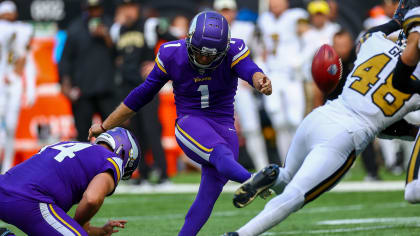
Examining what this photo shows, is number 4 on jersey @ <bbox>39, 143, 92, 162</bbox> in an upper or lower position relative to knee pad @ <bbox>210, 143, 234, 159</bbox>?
upper

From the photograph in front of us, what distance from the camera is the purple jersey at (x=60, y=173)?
480 cm

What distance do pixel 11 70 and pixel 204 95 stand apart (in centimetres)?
655

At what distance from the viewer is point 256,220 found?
4.72m

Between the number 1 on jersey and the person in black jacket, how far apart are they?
556cm

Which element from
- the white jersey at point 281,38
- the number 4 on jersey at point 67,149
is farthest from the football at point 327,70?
the white jersey at point 281,38

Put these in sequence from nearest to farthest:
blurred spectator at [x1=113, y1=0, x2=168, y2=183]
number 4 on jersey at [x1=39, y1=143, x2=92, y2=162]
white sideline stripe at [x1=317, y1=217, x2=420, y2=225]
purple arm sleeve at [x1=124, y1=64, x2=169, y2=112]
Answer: number 4 on jersey at [x1=39, y1=143, x2=92, y2=162], purple arm sleeve at [x1=124, y1=64, x2=169, y2=112], white sideline stripe at [x1=317, y1=217, x2=420, y2=225], blurred spectator at [x1=113, y1=0, x2=168, y2=183]

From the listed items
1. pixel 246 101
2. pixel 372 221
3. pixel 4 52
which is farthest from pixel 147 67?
pixel 372 221

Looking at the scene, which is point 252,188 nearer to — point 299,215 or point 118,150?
point 118,150

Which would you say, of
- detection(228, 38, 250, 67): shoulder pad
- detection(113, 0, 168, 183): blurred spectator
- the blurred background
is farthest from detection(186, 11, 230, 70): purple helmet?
detection(113, 0, 168, 183): blurred spectator

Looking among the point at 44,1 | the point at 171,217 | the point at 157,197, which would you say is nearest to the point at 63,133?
the point at 44,1

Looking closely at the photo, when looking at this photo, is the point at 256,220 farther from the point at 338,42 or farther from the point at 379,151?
the point at 379,151

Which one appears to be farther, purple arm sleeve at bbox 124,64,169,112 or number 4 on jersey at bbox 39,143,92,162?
purple arm sleeve at bbox 124,64,169,112

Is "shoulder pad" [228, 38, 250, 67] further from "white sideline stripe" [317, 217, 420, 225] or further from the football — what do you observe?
"white sideline stripe" [317, 217, 420, 225]

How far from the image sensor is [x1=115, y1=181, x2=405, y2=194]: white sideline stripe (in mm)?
10047
